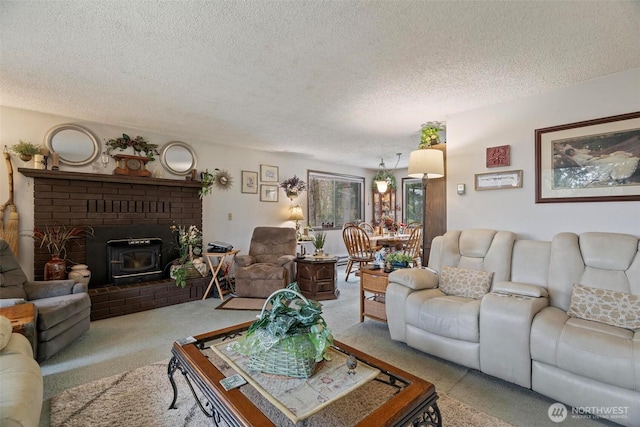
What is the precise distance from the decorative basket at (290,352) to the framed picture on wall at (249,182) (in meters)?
4.00

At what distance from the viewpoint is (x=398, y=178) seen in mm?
7480

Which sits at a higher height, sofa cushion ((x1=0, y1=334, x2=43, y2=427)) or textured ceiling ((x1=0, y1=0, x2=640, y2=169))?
textured ceiling ((x1=0, y1=0, x2=640, y2=169))

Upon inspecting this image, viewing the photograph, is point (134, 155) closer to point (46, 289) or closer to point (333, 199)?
point (46, 289)

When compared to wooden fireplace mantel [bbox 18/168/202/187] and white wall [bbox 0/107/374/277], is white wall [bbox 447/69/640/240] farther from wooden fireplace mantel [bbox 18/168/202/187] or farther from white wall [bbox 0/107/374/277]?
wooden fireplace mantel [bbox 18/168/202/187]

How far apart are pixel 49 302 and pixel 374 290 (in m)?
2.96

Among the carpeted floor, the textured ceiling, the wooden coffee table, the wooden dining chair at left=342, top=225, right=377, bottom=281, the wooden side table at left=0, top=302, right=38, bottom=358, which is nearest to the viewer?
the wooden coffee table

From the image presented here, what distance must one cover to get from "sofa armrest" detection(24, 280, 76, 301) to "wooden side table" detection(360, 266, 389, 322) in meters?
2.90

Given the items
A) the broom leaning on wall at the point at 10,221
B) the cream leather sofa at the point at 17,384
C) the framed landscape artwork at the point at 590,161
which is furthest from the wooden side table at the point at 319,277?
the broom leaning on wall at the point at 10,221

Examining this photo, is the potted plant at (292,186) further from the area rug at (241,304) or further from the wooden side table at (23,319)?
the wooden side table at (23,319)

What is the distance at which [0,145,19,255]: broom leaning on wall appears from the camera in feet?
10.5

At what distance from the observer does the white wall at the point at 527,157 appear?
7.95 feet

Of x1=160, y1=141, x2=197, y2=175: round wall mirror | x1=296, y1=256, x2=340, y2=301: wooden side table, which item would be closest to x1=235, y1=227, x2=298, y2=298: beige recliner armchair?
x1=296, y1=256, x2=340, y2=301: wooden side table

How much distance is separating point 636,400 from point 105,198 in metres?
5.09

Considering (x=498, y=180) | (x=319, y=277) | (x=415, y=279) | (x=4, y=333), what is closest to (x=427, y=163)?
(x=498, y=180)
